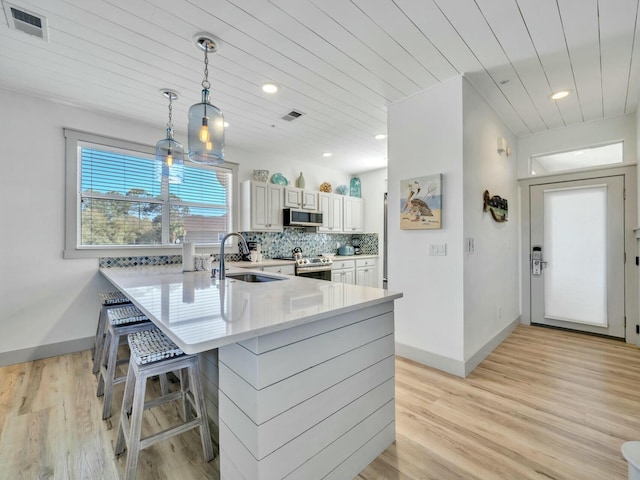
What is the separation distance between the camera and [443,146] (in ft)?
8.86

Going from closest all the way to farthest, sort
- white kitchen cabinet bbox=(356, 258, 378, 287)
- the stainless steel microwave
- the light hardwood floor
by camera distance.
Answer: the light hardwood floor < the stainless steel microwave < white kitchen cabinet bbox=(356, 258, 378, 287)

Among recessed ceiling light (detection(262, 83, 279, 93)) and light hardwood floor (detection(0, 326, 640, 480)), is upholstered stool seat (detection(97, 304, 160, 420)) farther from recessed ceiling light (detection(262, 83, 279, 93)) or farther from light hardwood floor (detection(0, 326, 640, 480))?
recessed ceiling light (detection(262, 83, 279, 93))

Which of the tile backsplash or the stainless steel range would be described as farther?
the stainless steel range

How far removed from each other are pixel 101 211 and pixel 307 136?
2.67 metres

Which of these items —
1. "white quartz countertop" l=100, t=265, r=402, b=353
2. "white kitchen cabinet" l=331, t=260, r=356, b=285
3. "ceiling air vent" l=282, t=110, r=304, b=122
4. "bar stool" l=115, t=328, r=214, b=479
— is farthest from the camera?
"white kitchen cabinet" l=331, t=260, r=356, b=285

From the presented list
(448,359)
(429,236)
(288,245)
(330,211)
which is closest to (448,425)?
(448,359)

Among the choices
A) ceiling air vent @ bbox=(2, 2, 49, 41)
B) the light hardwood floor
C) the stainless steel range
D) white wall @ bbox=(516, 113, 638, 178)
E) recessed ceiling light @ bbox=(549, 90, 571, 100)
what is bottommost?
the light hardwood floor

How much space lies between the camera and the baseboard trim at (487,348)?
2643 mm

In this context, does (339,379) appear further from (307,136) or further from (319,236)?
(319,236)

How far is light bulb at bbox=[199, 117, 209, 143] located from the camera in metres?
2.04

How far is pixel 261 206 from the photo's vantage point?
448cm

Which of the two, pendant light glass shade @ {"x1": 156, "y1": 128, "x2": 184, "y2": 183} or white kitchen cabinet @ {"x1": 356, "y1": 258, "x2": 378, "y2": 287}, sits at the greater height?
pendant light glass shade @ {"x1": 156, "y1": 128, "x2": 184, "y2": 183}

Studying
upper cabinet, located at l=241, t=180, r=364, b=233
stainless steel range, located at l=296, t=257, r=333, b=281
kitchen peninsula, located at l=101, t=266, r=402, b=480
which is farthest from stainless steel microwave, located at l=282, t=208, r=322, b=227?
kitchen peninsula, located at l=101, t=266, r=402, b=480

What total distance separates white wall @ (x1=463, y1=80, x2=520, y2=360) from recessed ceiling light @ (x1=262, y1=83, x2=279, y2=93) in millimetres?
1703
